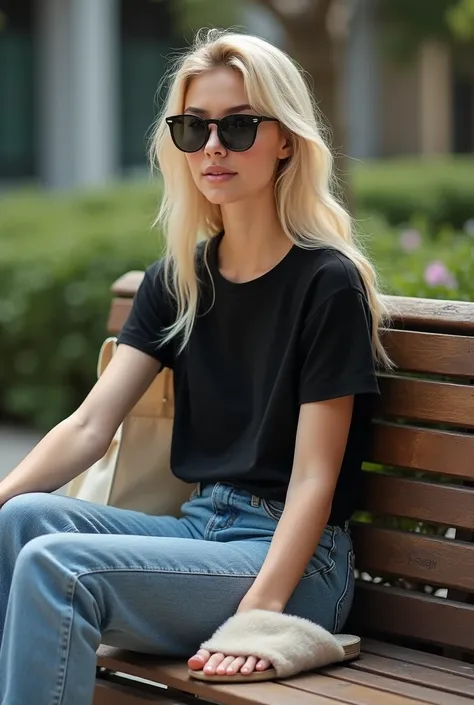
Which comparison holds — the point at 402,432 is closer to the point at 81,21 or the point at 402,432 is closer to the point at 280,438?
the point at 280,438

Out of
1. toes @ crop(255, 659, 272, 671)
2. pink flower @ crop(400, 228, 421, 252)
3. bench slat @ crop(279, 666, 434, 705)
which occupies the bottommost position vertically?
bench slat @ crop(279, 666, 434, 705)

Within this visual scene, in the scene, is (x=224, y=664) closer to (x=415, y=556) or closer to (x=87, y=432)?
(x=415, y=556)

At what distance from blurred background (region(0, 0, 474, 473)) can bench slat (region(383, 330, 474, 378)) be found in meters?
0.41

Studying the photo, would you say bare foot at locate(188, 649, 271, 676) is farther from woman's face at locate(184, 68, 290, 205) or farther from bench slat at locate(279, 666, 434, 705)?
woman's face at locate(184, 68, 290, 205)

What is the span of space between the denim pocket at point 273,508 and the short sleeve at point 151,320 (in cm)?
50

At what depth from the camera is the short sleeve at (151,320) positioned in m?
3.21

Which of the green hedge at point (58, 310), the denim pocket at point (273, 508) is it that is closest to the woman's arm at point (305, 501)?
the denim pocket at point (273, 508)

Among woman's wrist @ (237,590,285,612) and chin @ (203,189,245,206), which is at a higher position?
chin @ (203,189,245,206)

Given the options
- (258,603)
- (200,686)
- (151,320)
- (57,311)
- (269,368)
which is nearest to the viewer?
(200,686)

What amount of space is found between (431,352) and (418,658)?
2.17 feet

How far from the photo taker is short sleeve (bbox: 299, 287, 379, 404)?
279cm

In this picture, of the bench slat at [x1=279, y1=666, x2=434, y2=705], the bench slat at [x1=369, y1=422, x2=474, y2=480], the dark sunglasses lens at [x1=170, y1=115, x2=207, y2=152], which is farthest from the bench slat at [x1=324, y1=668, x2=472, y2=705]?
the dark sunglasses lens at [x1=170, y1=115, x2=207, y2=152]

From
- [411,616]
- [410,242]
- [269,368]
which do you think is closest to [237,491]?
[269,368]

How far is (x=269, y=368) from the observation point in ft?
9.65
